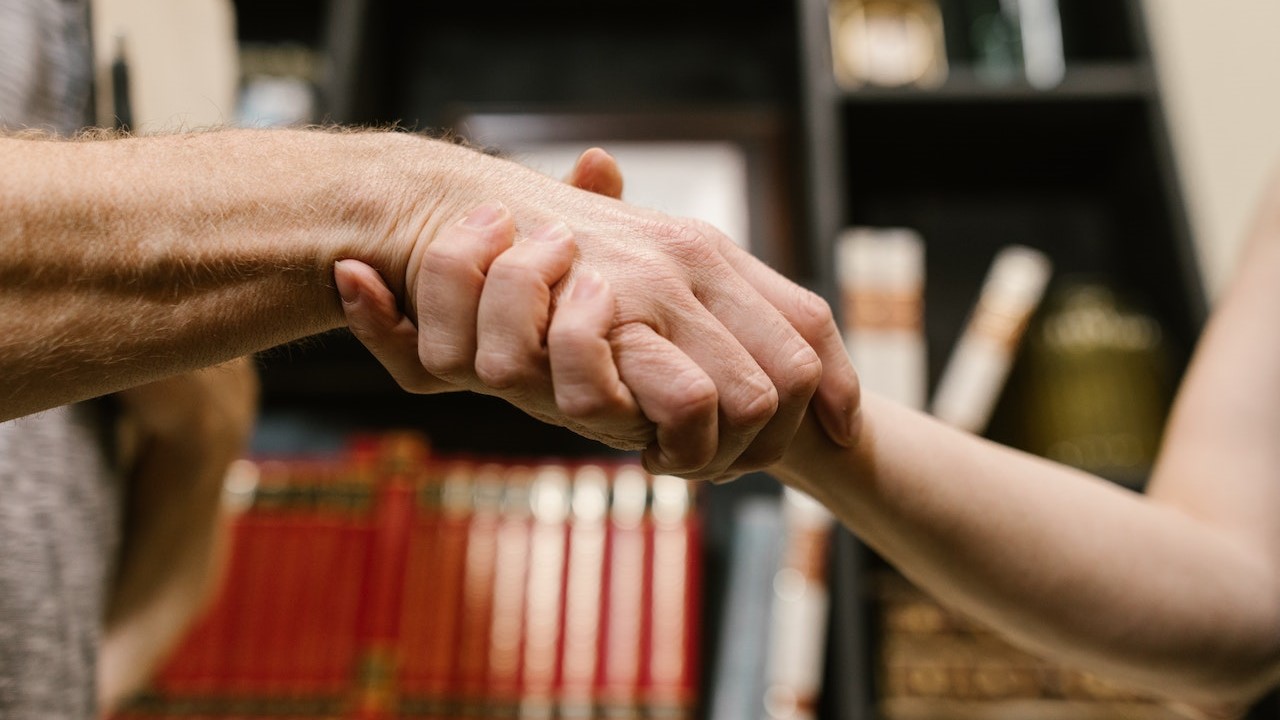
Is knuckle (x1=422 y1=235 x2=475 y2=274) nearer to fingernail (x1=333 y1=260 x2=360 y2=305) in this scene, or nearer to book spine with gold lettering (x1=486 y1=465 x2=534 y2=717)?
fingernail (x1=333 y1=260 x2=360 y2=305)

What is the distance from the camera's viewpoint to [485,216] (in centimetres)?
45

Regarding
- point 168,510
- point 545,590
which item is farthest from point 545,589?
point 168,510

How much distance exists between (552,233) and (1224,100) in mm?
1507

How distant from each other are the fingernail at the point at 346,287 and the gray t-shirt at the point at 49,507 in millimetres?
269

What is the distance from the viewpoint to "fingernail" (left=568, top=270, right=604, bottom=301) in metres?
0.43

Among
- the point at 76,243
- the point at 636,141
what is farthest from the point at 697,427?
the point at 636,141

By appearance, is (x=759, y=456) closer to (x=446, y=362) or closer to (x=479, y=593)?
(x=446, y=362)

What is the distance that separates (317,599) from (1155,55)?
4.40 feet

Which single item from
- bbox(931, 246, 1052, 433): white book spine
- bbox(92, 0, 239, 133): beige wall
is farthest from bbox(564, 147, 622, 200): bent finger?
bbox(931, 246, 1052, 433): white book spine

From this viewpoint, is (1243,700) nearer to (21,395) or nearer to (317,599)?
(21,395)

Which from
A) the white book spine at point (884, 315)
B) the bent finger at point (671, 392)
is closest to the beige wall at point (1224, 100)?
the white book spine at point (884, 315)

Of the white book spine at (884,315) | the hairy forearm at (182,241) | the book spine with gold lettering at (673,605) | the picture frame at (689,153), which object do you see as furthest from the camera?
the picture frame at (689,153)

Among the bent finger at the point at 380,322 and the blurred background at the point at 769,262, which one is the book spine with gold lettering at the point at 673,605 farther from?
the bent finger at the point at 380,322

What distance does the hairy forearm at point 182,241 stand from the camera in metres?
0.41
